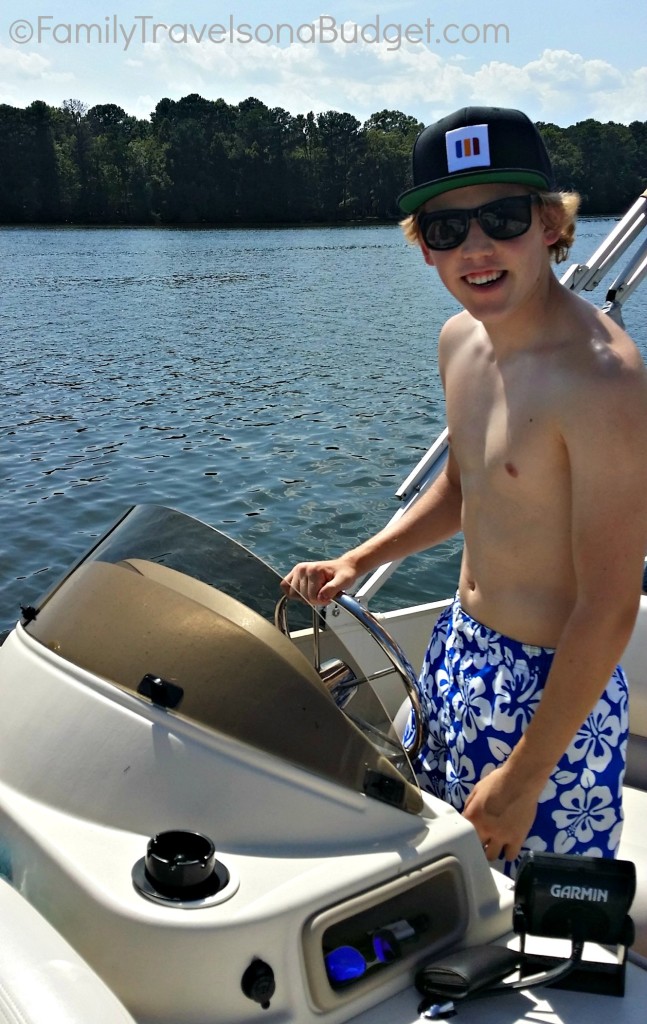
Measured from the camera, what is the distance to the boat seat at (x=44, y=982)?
1194mm

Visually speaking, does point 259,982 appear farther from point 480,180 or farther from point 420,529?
point 480,180

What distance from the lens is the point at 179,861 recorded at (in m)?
1.35

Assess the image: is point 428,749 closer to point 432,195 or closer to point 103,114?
point 432,195

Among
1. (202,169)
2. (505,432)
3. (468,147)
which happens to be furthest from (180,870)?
(202,169)

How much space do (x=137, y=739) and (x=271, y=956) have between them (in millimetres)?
358

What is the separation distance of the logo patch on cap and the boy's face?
0.16 feet

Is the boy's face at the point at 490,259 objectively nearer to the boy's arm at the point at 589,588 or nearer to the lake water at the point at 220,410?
the boy's arm at the point at 589,588

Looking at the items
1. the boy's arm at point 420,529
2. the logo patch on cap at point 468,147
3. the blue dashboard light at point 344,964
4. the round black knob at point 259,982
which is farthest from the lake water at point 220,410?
the round black knob at point 259,982

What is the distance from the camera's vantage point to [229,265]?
117ft

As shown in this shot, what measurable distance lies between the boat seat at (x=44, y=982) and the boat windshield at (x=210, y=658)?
13.7 inches

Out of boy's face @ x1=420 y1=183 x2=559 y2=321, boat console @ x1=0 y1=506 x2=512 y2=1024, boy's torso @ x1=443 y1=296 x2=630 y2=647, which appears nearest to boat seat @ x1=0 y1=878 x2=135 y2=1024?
boat console @ x1=0 y1=506 x2=512 y2=1024

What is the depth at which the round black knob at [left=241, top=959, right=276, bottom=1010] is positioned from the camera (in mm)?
1349

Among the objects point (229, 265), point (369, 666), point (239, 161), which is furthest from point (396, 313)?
point (239, 161)

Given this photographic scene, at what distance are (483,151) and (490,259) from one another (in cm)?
18
